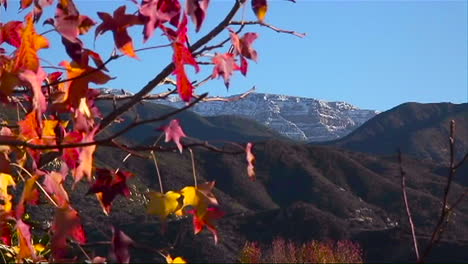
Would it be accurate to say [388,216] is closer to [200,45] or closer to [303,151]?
[303,151]

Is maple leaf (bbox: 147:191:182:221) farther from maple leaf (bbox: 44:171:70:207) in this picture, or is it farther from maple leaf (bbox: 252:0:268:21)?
maple leaf (bbox: 252:0:268:21)

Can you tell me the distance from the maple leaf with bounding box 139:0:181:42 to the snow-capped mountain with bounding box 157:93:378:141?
7239 centimetres

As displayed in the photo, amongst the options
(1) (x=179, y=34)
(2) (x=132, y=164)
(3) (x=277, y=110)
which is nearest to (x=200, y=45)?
(1) (x=179, y=34)

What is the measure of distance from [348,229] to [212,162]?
7401 mm

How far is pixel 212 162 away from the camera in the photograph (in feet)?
63.0

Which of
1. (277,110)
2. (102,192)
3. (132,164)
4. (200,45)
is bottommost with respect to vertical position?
(277,110)

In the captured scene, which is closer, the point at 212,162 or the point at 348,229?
the point at 348,229

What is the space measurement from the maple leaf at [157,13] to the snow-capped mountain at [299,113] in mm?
72388

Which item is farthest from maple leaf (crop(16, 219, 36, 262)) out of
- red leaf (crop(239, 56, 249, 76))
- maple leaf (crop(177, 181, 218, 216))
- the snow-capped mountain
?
the snow-capped mountain

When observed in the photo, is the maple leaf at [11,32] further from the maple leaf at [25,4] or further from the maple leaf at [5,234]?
the maple leaf at [5,234]

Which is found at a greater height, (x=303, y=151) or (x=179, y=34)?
(x=179, y=34)

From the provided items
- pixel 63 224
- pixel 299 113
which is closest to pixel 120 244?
pixel 63 224

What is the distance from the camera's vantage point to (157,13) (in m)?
0.92

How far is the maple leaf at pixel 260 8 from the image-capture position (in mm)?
1087
